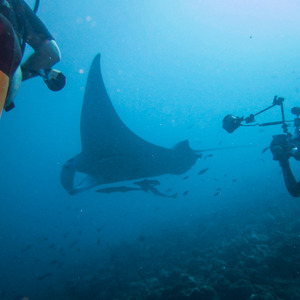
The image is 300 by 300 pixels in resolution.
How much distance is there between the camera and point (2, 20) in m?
0.85

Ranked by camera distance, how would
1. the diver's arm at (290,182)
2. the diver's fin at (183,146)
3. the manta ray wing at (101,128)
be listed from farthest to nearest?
1. the diver's fin at (183,146)
2. the manta ray wing at (101,128)
3. the diver's arm at (290,182)

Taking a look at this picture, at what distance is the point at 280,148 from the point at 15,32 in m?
4.85

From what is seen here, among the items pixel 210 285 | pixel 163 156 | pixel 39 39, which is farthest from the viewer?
pixel 163 156

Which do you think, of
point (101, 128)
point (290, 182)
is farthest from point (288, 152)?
point (101, 128)

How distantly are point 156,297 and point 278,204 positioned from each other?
1192cm

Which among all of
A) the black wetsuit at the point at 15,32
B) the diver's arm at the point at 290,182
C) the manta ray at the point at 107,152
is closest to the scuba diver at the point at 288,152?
the diver's arm at the point at 290,182

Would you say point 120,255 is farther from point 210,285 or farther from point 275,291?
point 275,291

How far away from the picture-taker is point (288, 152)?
4.37 m

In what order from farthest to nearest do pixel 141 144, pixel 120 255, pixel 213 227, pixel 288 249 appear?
pixel 213 227 < pixel 120 255 < pixel 141 144 < pixel 288 249

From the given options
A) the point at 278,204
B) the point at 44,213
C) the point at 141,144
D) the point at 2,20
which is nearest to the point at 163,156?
the point at 141,144

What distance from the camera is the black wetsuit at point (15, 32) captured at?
2.68 ft

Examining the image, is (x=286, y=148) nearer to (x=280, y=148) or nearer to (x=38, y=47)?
(x=280, y=148)

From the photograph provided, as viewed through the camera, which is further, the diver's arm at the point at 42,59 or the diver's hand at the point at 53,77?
the diver's hand at the point at 53,77

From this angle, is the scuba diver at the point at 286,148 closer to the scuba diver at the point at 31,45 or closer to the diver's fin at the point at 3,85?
the scuba diver at the point at 31,45
